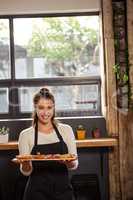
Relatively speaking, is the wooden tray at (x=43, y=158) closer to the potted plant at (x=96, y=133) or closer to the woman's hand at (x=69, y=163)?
the woman's hand at (x=69, y=163)

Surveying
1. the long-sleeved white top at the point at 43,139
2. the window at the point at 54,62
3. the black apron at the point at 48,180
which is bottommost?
the black apron at the point at 48,180

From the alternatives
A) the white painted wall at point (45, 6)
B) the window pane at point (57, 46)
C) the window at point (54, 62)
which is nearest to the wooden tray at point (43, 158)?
the window at point (54, 62)

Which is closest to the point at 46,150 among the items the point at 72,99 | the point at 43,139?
the point at 43,139

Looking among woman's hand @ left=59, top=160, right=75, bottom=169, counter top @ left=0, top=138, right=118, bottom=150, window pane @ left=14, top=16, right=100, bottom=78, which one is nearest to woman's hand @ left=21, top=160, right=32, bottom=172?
woman's hand @ left=59, top=160, right=75, bottom=169

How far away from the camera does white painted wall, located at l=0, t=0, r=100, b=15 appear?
14.8 feet

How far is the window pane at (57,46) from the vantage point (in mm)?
4680

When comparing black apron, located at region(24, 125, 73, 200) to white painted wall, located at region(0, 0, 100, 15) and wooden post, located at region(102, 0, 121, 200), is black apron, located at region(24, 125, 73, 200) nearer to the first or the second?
wooden post, located at region(102, 0, 121, 200)

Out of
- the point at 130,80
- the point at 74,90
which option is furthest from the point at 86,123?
the point at 130,80

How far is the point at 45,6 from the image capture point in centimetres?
453

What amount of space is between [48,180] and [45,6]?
8.39 feet

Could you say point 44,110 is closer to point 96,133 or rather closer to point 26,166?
point 26,166

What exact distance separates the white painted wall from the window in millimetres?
145

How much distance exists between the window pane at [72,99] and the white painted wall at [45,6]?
929 mm

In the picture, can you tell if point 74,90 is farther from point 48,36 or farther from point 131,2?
point 131,2
